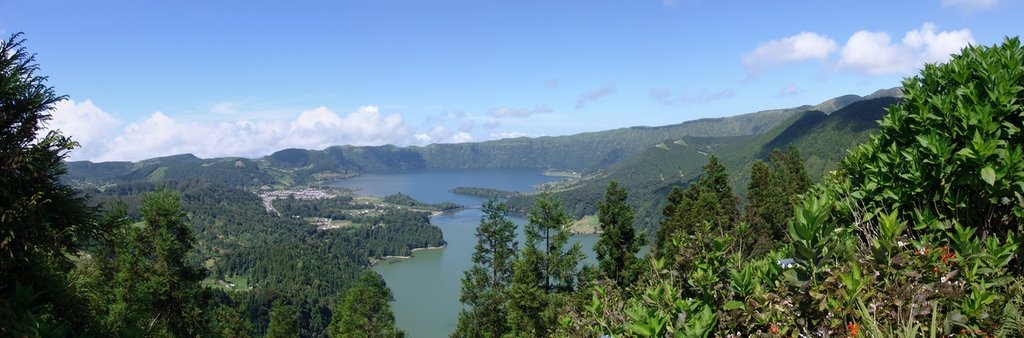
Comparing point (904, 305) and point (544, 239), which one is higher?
point (904, 305)

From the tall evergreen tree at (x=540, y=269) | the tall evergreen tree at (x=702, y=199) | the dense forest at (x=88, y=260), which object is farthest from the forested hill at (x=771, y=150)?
the dense forest at (x=88, y=260)

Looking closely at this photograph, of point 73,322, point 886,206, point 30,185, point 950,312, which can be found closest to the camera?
point 950,312

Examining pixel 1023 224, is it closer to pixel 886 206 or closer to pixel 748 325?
pixel 886 206

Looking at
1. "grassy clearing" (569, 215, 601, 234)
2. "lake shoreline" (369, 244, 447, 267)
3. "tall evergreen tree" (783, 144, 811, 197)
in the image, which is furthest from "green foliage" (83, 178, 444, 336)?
"tall evergreen tree" (783, 144, 811, 197)

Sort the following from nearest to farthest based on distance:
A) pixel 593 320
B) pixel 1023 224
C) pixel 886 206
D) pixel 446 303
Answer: pixel 1023 224 → pixel 593 320 → pixel 886 206 → pixel 446 303

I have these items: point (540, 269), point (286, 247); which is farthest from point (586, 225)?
point (540, 269)

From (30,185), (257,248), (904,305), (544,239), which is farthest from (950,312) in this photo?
(257,248)

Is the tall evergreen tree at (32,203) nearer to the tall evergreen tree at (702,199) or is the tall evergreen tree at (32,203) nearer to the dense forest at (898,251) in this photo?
the dense forest at (898,251)

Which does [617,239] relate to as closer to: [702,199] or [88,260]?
[702,199]

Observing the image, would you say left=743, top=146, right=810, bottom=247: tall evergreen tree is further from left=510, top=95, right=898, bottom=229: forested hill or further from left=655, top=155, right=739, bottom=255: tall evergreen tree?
left=510, top=95, right=898, bottom=229: forested hill
